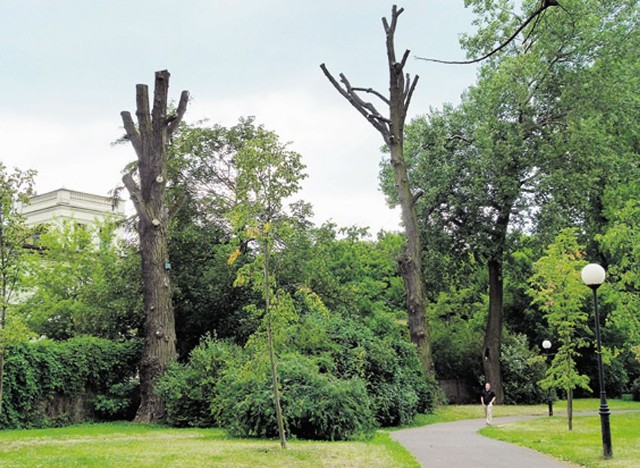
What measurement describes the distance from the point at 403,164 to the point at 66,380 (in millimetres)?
16113

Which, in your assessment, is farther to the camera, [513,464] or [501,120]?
[501,120]

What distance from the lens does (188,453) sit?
11375 millimetres

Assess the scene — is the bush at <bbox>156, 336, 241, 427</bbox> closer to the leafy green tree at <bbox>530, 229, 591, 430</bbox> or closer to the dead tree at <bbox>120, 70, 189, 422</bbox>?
the dead tree at <bbox>120, 70, 189, 422</bbox>

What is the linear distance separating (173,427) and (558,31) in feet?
78.6

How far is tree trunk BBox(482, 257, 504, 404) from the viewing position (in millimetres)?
33500

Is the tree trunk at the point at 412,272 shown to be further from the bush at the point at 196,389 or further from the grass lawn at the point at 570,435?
the bush at the point at 196,389

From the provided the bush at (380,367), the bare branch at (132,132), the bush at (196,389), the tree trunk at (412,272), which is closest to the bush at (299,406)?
the bush at (380,367)

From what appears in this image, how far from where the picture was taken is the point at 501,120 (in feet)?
104

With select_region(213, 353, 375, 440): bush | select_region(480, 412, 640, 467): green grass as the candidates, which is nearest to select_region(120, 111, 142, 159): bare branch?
select_region(213, 353, 375, 440): bush

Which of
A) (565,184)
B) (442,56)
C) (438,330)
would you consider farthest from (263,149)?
(438,330)

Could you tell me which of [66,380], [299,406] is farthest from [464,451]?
[66,380]

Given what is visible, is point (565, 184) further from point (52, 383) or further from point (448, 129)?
point (52, 383)

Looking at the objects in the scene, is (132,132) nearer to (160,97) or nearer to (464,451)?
(160,97)

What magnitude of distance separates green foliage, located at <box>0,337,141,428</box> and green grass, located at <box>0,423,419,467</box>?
4.31 metres
